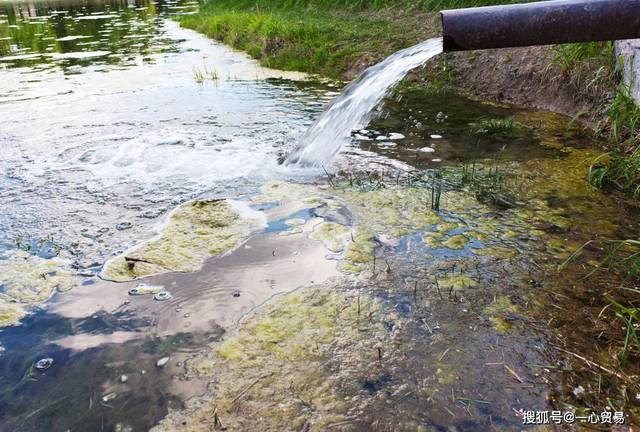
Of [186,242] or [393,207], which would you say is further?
[393,207]

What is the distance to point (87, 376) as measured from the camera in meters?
1.98

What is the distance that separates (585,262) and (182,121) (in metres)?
4.25

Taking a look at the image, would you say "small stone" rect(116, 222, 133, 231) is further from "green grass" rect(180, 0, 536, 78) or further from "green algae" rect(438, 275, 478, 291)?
"green grass" rect(180, 0, 536, 78)

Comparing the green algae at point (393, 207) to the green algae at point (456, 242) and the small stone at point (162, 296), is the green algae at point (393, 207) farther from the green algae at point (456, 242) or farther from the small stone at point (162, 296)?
the small stone at point (162, 296)

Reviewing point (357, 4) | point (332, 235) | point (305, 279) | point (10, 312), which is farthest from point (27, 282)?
point (357, 4)

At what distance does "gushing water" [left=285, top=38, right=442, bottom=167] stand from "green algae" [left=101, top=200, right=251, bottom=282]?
108 cm

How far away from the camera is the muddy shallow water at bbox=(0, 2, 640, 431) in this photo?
6.03ft

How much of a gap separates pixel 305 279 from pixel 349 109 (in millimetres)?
2408

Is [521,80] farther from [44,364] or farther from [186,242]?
[44,364]

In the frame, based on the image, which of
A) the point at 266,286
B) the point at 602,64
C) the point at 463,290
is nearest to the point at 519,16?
the point at 463,290

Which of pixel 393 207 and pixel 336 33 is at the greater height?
pixel 336 33

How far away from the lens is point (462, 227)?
118 inches

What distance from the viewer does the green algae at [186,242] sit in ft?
8.82

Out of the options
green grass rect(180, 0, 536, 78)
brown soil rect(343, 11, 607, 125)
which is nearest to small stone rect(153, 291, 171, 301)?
brown soil rect(343, 11, 607, 125)
